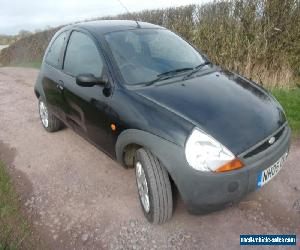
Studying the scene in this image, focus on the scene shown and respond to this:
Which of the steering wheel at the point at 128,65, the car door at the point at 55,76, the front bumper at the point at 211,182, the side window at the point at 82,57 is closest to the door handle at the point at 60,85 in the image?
the car door at the point at 55,76

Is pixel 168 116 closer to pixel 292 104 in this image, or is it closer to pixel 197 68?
pixel 197 68

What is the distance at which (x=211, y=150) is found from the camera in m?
2.37

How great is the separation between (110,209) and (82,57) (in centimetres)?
175

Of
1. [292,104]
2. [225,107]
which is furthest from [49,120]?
[292,104]

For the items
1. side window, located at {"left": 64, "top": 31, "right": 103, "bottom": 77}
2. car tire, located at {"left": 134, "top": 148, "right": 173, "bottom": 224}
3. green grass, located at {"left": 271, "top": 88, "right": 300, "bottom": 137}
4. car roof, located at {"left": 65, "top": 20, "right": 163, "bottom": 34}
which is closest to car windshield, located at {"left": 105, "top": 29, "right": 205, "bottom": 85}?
car roof, located at {"left": 65, "top": 20, "right": 163, "bottom": 34}

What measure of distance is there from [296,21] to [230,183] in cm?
555

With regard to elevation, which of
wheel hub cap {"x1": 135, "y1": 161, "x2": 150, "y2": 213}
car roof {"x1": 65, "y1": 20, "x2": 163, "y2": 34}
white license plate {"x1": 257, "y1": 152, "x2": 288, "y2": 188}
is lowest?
wheel hub cap {"x1": 135, "y1": 161, "x2": 150, "y2": 213}

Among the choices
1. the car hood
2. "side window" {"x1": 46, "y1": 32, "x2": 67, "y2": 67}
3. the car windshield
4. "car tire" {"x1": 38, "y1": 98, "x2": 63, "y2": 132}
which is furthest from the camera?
"car tire" {"x1": 38, "y1": 98, "x2": 63, "y2": 132}

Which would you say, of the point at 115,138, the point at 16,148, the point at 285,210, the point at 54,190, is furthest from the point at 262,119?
the point at 16,148

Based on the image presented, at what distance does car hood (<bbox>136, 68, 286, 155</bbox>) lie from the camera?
96.9 inches

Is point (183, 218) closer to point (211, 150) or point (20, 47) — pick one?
point (211, 150)

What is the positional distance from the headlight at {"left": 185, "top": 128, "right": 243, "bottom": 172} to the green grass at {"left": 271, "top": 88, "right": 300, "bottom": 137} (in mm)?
2560

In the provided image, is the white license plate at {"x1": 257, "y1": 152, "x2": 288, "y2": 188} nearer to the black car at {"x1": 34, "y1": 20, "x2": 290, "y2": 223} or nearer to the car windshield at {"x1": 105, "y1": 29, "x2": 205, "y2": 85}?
the black car at {"x1": 34, "y1": 20, "x2": 290, "y2": 223}

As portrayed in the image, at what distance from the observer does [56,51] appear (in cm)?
444
